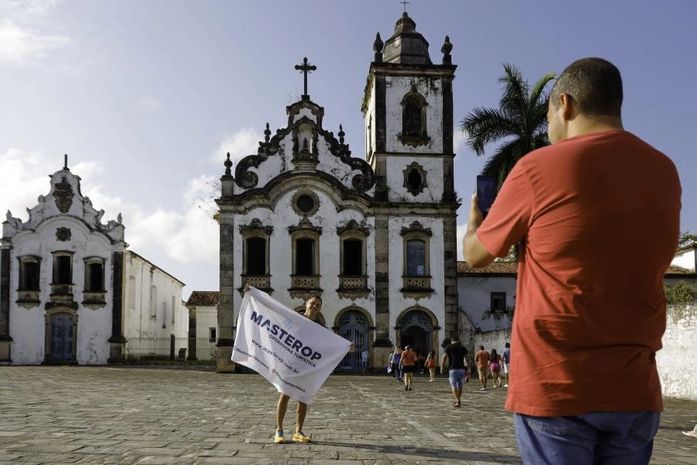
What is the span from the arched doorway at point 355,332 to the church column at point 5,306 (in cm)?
1567

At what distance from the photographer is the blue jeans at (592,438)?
226 cm

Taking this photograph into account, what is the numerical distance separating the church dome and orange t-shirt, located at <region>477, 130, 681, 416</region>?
3321cm

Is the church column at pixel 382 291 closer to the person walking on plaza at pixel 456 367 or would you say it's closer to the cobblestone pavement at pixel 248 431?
the cobblestone pavement at pixel 248 431

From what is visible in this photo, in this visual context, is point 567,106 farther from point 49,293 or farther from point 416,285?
point 49,293

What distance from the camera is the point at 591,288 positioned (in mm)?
2293

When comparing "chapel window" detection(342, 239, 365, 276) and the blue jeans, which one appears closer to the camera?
the blue jeans

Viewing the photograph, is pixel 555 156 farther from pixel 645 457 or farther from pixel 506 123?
pixel 506 123

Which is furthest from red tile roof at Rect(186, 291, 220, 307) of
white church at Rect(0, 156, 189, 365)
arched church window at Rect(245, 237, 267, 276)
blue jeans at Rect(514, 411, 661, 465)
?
blue jeans at Rect(514, 411, 661, 465)

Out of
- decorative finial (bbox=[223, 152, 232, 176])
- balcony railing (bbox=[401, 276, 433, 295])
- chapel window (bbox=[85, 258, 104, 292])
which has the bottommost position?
balcony railing (bbox=[401, 276, 433, 295])

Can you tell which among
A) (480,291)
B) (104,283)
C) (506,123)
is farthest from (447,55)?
(104,283)

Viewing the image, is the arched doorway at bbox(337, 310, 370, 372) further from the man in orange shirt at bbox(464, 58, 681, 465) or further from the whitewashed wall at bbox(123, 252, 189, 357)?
the man in orange shirt at bbox(464, 58, 681, 465)

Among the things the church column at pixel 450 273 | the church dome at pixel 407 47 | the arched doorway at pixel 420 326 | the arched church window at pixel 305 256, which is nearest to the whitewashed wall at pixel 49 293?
the arched church window at pixel 305 256

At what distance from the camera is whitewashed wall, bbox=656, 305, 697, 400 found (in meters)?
17.6

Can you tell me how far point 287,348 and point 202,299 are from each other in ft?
138
